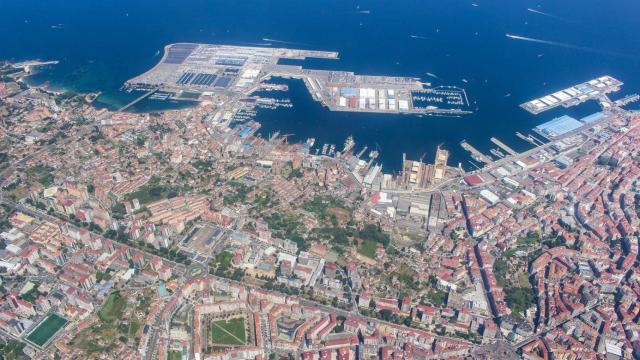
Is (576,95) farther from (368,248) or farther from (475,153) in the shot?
(368,248)

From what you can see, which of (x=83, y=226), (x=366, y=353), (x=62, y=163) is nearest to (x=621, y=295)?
(x=366, y=353)

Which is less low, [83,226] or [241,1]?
[241,1]

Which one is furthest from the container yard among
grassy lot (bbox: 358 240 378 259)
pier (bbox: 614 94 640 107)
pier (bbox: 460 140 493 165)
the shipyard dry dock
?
grassy lot (bbox: 358 240 378 259)

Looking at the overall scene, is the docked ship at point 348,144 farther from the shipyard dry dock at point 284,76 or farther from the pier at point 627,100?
the pier at point 627,100

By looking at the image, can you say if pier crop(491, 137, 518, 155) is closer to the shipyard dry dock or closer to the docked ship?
the shipyard dry dock

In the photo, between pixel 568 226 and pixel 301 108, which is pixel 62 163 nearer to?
pixel 301 108

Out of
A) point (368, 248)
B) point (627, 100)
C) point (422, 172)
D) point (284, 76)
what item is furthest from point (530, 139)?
point (284, 76)
